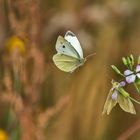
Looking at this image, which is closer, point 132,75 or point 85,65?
point 132,75

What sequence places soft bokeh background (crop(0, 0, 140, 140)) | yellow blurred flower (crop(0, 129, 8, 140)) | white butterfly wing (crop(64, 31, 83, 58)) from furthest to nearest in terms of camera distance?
soft bokeh background (crop(0, 0, 140, 140)), yellow blurred flower (crop(0, 129, 8, 140)), white butterfly wing (crop(64, 31, 83, 58))

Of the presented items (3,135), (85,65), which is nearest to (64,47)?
(3,135)

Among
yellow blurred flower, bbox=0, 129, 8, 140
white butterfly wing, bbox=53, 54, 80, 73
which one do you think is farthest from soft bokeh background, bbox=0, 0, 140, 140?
white butterfly wing, bbox=53, 54, 80, 73

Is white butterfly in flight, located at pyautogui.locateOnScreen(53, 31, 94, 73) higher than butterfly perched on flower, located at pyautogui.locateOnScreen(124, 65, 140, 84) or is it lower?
higher

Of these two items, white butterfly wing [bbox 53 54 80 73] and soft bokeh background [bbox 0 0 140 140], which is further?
soft bokeh background [bbox 0 0 140 140]

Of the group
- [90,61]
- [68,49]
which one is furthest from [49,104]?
[68,49]

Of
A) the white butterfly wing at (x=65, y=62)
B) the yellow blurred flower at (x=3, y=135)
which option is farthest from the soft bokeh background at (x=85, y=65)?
the white butterfly wing at (x=65, y=62)

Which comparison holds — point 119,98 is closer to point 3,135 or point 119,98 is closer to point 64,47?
point 64,47

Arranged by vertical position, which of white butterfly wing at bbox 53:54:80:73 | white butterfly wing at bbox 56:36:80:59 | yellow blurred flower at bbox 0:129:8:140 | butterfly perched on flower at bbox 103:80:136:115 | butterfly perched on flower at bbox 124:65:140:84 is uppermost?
yellow blurred flower at bbox 0:129:8:140

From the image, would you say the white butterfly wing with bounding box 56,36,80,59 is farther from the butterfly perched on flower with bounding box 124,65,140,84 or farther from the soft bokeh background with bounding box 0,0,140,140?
the soft bokeh background with bounding box 0,0,140,140

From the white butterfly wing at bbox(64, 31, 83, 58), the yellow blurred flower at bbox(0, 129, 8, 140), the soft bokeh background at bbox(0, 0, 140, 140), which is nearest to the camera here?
the white butterfly wing at bbox(64, 31, 83, 58)

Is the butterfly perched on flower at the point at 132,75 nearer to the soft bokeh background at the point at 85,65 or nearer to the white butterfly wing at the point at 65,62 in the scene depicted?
the white butterfly wing at the point at 65,62
